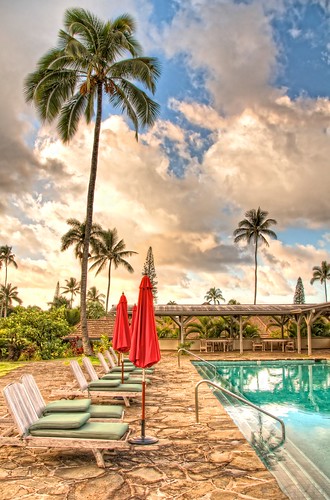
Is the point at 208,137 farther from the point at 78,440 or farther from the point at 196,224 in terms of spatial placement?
the point at 78,440

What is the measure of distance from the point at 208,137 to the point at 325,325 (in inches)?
514

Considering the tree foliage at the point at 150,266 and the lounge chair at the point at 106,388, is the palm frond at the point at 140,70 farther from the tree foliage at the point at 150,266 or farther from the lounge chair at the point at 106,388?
the tree foliage at the point at 150,266

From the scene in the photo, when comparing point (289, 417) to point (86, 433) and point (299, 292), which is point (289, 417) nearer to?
point (86, 433)

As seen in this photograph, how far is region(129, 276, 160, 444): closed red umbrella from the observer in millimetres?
5887

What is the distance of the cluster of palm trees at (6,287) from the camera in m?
60.4

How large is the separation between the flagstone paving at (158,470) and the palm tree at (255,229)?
35.8 meters

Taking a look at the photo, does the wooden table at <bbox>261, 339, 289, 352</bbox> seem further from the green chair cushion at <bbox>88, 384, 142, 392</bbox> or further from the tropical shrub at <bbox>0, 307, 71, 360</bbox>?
the green chair cushion at <bbox>88, 384, 142, 392</bbox>

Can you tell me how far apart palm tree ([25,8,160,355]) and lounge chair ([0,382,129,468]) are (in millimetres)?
12623

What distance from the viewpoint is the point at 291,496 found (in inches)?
170

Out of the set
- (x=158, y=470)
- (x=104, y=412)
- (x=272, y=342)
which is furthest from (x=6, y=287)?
(x=158, y=470)

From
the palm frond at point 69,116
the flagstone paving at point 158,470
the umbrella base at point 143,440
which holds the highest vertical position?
the palm frond at point 69,116

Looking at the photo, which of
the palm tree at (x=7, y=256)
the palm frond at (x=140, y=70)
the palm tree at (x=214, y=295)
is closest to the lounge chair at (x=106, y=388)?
the palm frond at (x=140, y=70)

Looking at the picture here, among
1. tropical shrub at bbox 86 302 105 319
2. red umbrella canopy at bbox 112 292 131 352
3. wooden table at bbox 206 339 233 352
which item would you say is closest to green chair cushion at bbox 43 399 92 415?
red umbrella canopy at bbox 112 292 131 352

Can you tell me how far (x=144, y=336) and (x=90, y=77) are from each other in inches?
537
